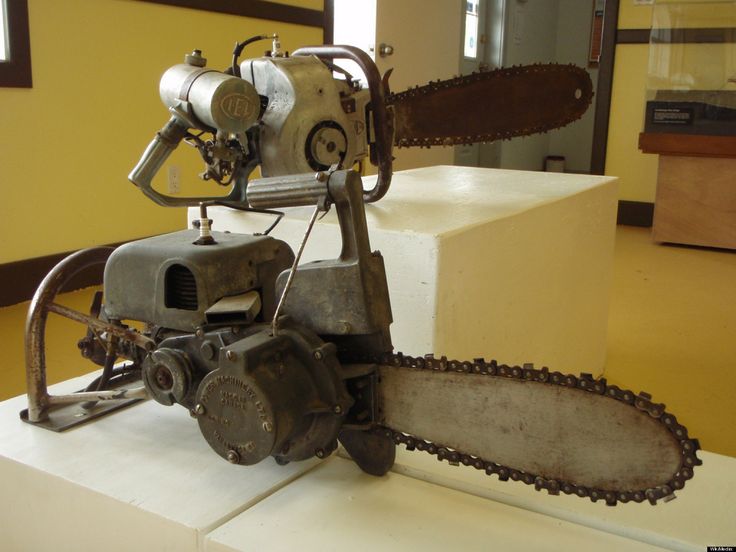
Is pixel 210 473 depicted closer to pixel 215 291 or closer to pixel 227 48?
pixel 215 291

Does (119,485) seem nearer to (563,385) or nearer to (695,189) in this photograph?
(563,385)

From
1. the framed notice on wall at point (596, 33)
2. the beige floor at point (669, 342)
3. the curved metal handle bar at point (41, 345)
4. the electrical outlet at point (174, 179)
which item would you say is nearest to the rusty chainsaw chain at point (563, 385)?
the curved metal handle bar at point (41, 345)

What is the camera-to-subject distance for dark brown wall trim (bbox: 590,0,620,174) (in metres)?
5.75

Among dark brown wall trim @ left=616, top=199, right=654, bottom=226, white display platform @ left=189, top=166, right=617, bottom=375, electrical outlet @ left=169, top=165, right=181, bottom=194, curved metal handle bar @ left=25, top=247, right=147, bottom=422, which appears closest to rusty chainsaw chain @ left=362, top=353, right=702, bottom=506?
white display platform @ left=189, top=166, right=617, bottom=375

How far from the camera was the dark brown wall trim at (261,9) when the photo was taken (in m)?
4.11

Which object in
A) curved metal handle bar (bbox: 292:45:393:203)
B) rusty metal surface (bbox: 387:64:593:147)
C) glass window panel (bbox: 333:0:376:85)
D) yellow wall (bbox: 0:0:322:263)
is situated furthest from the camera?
glass window panel (bbox: 333:0:376:85)

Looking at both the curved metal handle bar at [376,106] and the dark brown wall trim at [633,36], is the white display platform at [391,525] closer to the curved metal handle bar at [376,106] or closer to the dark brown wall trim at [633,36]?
the curved metal handle bar at [376,106]

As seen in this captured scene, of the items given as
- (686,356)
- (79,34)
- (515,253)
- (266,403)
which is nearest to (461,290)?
(515,253)

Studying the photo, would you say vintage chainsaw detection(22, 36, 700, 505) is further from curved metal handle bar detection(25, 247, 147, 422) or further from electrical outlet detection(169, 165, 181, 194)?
electrical outlet detection(169, 165, 181, 194)

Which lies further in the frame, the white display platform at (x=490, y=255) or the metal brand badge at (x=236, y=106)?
the white display platform at (x=490, y=255)

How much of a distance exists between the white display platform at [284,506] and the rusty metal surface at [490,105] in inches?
35.4

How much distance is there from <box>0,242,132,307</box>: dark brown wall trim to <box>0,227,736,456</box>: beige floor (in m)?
0.06

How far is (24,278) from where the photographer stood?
10.7 ft

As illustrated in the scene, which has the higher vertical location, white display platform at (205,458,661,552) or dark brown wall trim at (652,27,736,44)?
dark brown wall trim at (652,27,736,44)
